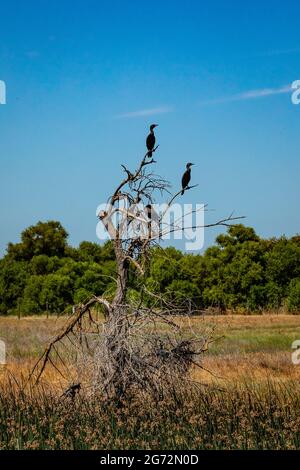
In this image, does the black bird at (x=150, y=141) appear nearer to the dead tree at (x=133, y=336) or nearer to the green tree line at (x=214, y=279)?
the dead tree at (x=133, y=336)

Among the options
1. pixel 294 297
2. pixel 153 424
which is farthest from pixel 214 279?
pixel 153 424

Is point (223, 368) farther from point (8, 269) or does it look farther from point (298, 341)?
point (8, 269)

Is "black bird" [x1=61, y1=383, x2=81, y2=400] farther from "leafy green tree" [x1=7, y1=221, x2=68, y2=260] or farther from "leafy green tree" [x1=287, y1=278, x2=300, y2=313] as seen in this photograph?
"leafy green tree" [x1=7, y1=221, x2=68, y2=260]

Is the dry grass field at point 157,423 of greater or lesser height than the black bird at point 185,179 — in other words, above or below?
below

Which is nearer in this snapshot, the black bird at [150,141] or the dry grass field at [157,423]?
the dry grass field at [157,423]

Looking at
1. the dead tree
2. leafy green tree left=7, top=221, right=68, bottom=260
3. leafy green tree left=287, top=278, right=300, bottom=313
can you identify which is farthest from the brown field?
leafy green tree left=7, top=221, right=68, bottom=260

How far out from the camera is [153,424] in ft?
29.2

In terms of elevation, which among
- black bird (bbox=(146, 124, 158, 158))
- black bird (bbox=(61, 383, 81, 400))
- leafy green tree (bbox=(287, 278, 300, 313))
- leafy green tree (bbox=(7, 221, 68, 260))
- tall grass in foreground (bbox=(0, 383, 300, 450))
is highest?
leafy green tree (bbox=(7, 221, 68, 260))

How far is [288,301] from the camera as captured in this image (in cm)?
4253

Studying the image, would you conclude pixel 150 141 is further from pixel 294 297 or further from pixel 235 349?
pixel 294 297

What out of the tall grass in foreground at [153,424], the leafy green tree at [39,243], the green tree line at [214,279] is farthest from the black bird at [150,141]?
the leafy green tree at [39,243]

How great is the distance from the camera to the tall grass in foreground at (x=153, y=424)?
8.35m

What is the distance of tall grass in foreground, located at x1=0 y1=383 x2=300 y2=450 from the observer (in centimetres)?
835

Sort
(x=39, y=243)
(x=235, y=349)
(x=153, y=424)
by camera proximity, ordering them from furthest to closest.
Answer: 1. (x=39, y=243)
2. (x=235, y=349)
3. (x=153, y=424)
